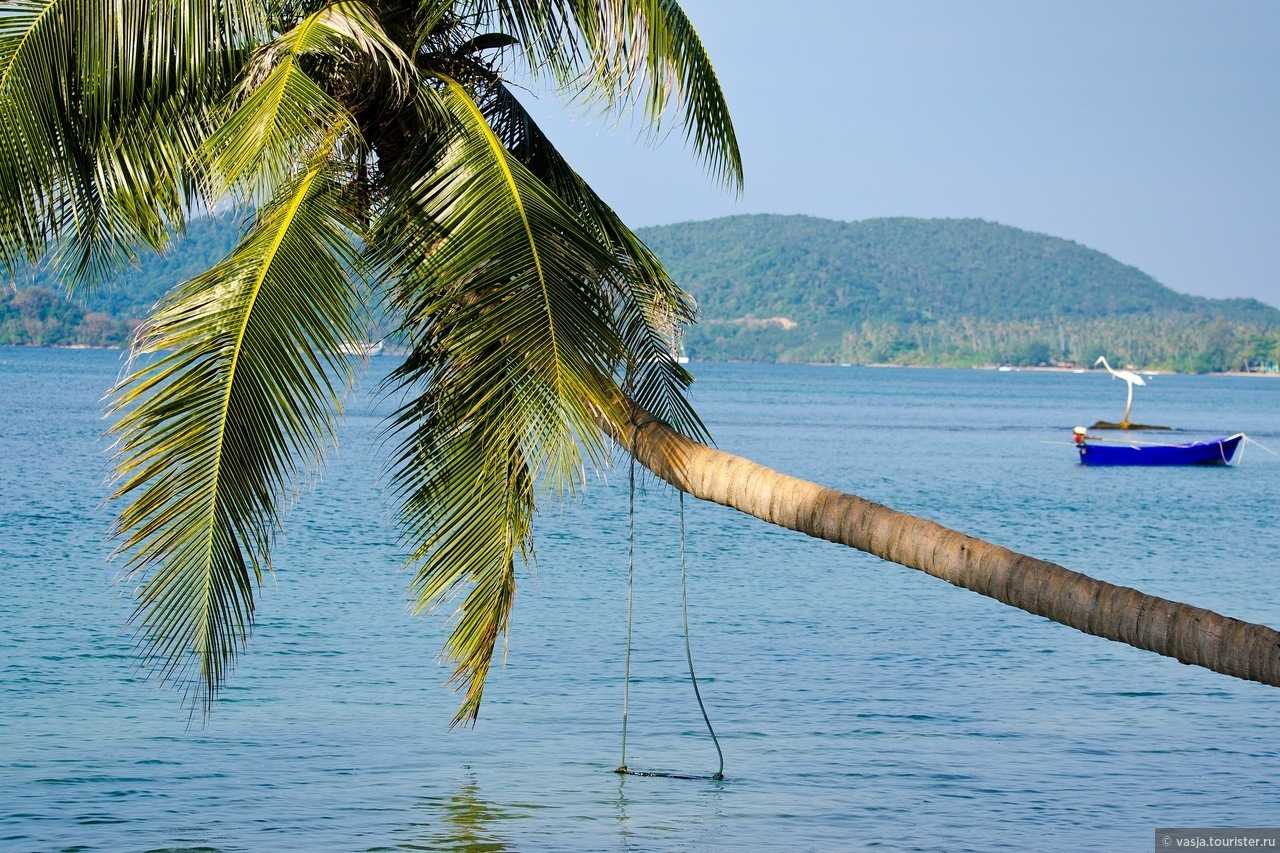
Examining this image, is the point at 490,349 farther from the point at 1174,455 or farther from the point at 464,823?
the point at 1174,455

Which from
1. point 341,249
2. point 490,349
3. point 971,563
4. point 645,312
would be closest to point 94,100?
point 341,249

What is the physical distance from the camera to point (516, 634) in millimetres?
17547

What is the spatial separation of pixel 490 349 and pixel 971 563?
2303 millimetres

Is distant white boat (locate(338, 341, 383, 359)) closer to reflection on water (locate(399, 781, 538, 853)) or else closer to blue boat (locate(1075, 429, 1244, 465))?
reflection on water (locate(399, 781, 538, 853))

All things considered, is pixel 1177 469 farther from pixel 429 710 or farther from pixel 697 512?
pixel 429 710

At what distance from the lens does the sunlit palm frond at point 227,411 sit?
5.61 metres

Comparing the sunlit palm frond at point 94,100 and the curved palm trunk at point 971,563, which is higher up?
the sunlit palm frond at point 94,100

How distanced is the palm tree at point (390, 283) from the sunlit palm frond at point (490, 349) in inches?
0.6

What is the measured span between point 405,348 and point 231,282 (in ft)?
5.68

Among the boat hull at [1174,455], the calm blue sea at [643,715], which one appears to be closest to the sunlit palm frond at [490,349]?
the calm blue sea at [643,715]

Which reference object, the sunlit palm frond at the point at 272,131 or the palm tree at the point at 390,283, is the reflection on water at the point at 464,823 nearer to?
the palm tree at the point at 390,283

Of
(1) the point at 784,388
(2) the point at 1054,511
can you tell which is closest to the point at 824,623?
(2) the point at 1054,511

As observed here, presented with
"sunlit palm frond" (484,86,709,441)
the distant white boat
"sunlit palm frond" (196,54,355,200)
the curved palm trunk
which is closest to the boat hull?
"sunlit palm frond" (484,86,709,441)

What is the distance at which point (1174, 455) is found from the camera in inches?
1976
